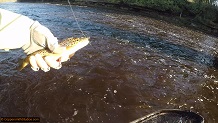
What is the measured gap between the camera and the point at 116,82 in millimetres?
8336

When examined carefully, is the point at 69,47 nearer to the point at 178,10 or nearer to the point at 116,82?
the point at 116,82

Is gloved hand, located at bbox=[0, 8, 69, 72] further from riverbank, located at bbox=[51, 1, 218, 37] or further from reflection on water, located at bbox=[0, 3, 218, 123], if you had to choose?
riverbank, located at bbox=[51, 1, 218, 37]

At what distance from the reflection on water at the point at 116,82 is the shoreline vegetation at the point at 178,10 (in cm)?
566

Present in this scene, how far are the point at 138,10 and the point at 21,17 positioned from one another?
19606mm

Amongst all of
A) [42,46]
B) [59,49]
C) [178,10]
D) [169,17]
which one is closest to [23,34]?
[42,46]

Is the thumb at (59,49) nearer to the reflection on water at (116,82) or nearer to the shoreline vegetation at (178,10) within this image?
the reflection on water at (116,82)

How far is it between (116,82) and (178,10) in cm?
1490

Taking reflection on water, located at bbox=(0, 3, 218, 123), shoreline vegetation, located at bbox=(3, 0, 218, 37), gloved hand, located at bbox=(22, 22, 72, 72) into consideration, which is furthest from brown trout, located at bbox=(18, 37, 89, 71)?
shoreline vegetation, located at bbox=(3, 0, 218, 37)

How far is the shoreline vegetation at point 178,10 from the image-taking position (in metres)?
18.8

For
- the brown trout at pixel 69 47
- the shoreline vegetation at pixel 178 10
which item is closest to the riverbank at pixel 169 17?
the shoreline vegetation at pixel 178 10

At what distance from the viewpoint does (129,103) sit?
23.9 ft

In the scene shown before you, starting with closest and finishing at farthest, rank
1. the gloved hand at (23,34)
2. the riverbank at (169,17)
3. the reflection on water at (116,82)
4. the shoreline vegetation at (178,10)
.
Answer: the gloved hand at (23,34) → the reflection on water at (116,82) → the riverbank at (169,17) → the shoreline vegetation at (178,10)

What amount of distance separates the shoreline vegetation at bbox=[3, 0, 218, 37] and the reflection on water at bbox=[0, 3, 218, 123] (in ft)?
18.6

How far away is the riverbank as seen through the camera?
59.6 feet
